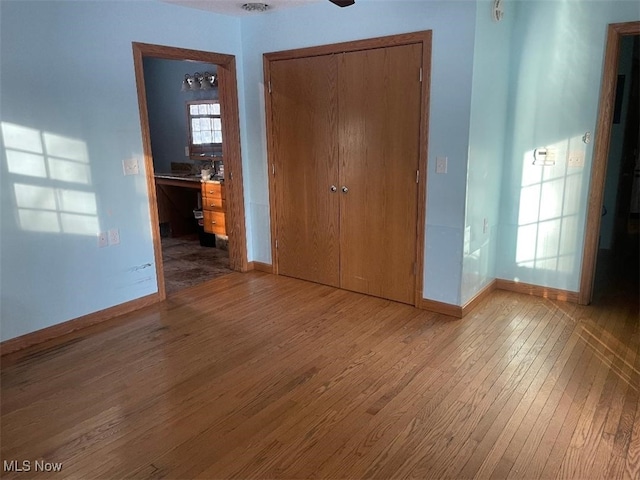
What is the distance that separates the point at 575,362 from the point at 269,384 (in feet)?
6.11

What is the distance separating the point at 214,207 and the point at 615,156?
14.2 feet

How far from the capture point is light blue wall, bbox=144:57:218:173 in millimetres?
6305

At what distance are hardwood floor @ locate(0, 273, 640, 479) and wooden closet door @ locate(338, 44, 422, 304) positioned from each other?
0.37 metres

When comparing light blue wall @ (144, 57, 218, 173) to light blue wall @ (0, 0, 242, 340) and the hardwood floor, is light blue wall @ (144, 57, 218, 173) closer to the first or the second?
light blue wall @ (0, 0, 242, 340)

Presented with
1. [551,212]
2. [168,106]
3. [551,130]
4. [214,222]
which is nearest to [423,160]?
[551,130]

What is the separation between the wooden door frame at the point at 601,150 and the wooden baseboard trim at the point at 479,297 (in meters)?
0.67

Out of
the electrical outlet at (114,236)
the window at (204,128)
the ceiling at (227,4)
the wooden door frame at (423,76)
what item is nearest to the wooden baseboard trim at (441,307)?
the wooden door frame at (423,76)

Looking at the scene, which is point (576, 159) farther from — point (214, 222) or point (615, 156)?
point (214, 222)

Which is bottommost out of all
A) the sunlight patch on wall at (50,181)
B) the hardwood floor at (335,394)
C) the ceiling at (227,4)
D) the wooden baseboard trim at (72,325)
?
the hardwood floor at (335,394)

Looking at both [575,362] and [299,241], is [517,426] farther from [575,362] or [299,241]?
[299,241]

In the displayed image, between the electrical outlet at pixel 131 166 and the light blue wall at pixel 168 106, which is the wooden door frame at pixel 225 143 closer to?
the electrical outlet at pixel 131 166

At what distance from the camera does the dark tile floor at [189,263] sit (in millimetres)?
4504

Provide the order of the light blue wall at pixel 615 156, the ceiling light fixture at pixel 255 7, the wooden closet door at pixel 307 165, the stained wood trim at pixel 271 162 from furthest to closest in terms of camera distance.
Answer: the light blue wall at pixel 615 156, the stained wood trim at pixel 271 162, the wooden closet door at pixel 307 165, the ceiling light fixture at pixel 255 7

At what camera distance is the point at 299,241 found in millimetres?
4387
